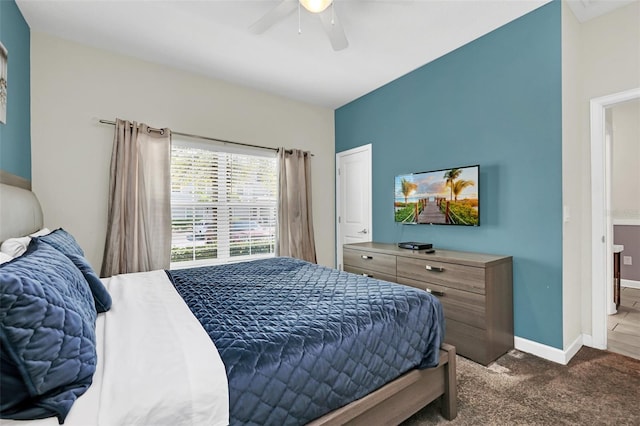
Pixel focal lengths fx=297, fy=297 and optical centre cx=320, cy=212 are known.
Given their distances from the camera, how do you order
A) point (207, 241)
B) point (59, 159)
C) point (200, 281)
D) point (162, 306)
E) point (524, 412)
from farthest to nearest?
point (207, 241) → point (59, 159) → point (200, 281) → point (524, 412) → point (162, 306)

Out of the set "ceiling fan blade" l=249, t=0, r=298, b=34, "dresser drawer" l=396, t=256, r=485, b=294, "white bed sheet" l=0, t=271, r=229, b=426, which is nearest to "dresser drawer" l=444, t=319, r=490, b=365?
"dresser drawer" l=396, t=256, r=485, b=294

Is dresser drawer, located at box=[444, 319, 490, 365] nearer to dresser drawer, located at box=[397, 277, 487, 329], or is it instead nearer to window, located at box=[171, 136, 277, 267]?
dresser drawer, located at box=[397, 277, 487, 329]

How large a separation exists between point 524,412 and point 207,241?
10.4 ft

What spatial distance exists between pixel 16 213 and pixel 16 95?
112 centimetres

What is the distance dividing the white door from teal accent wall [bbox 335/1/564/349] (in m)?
0.70

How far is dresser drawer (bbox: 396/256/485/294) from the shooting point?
231 centimetres

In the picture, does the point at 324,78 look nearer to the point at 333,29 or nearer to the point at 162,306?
the point at 333,29

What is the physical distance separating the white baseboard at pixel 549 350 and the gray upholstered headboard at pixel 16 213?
3600mm

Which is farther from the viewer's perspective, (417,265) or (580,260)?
(417,265)

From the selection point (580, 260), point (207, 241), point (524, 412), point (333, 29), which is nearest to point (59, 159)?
point (207, 241)

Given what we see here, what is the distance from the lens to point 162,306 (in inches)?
59.4

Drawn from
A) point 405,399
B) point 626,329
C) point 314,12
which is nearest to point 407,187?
point 314,12

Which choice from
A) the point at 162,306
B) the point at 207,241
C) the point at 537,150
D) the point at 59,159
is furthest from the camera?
the point at 207,241

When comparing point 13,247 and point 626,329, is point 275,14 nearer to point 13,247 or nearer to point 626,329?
point 13,247
